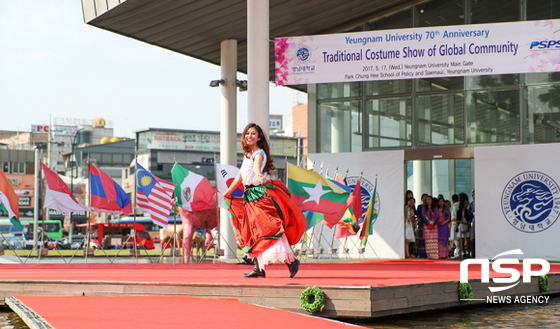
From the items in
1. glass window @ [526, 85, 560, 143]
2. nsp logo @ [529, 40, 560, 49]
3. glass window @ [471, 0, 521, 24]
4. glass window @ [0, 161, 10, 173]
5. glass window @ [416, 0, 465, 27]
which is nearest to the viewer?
nsp logo @ [529, 40, 560, 49]

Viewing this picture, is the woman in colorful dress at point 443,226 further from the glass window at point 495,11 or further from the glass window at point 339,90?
the glass window at point 495,11

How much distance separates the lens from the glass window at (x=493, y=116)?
1720 centimetres

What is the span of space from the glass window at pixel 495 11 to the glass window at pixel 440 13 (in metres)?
0.35

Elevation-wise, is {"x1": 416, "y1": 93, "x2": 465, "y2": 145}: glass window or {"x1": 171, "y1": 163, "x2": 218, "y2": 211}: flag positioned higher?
{"x1": 416, "y1": 93, "x2": 465, "y2": 145}: glass window

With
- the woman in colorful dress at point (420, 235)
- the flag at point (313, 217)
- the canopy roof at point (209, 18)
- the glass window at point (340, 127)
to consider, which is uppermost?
the canopy roof at point (209, 18)

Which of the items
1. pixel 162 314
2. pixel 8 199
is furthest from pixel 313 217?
pixel 162 314

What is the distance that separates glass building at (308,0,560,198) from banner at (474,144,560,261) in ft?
1.05

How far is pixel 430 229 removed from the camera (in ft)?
58.5

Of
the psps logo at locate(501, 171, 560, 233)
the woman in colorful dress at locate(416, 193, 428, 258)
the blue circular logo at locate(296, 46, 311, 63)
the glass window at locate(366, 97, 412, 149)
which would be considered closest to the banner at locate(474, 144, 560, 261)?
the psps logo at locate(501, 171, 560, 233)

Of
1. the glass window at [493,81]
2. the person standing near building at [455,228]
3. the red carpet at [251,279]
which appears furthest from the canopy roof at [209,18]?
the red carpet at [251,279]

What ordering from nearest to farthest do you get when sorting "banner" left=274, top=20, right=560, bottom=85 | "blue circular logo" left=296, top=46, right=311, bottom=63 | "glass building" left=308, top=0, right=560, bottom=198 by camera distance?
"banner" left=274, top=20, right=560, bottom=85
"blue circular logo" left=296, top=46, right=311, bottom=63
"glass building" left=308, top=0, right=560, bottom=198

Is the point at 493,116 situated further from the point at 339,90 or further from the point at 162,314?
the point at 162,314

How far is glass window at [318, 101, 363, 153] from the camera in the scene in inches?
747

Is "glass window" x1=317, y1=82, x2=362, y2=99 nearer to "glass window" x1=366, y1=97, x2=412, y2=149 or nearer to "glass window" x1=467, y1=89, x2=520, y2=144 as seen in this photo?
"glass window" x1=366, y1=97, x2=412, y2=149
